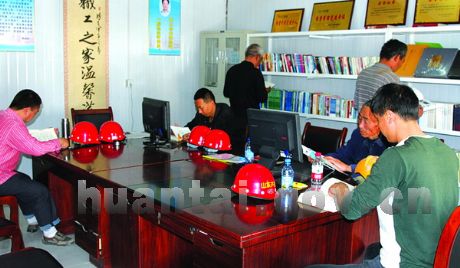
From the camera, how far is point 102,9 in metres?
5.41

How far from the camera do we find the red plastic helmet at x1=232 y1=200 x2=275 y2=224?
207 centimetres

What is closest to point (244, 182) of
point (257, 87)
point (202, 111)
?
point (202, 111)

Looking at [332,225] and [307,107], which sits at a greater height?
[307,107]

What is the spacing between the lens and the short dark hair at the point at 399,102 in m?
1.78

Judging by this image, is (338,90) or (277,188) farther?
(338,90)

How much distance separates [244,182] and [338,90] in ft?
10.7

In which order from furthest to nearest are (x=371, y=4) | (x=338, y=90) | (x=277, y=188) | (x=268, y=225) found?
(x=338, y=90)
(x=371, y=4)
(x=277, y=188)
(x=268, y=225)

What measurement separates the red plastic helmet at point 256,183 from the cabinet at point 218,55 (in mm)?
3716

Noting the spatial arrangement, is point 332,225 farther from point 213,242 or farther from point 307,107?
point 307,107

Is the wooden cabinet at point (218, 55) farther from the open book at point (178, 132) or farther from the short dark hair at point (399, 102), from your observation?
the short dark hair at point (399, 102)

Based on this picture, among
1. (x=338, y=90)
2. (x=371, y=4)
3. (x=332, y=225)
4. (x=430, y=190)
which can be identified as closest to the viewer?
(x=430, y=190)

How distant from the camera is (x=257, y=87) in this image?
5223 millimetres

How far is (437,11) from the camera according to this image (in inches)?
171

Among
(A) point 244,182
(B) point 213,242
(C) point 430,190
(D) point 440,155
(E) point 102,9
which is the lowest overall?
(B) point 213,242
